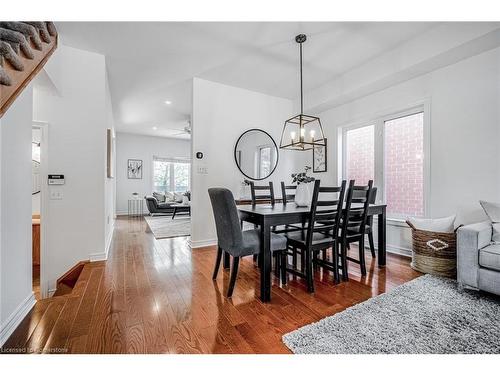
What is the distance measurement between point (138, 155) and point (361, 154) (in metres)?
6.91

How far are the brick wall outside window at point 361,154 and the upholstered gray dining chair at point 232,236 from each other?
7.81 feet

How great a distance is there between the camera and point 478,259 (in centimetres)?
191

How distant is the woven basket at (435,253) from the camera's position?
2338 millimetres

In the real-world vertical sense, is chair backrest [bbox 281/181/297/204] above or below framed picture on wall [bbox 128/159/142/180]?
below

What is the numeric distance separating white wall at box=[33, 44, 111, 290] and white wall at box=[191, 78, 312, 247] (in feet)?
4.10

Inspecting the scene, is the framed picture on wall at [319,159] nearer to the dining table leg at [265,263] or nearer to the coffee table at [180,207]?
the dining table leg at [265,263]

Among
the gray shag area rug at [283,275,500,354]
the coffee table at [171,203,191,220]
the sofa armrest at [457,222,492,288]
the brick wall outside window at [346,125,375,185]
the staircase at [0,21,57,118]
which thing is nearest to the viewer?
the staircase at [0,21,57,118]

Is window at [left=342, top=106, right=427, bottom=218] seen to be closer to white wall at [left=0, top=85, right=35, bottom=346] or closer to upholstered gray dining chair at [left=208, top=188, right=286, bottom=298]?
upholstered gray dining chair at [left=208, top=188, right=286, bottom=298]

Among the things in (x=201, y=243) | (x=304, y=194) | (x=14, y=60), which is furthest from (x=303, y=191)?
(x=14, y=60)

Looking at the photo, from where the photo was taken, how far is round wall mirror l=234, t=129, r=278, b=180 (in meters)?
4.04

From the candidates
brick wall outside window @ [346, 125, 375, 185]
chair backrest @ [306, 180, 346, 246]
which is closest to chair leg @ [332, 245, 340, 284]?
chair backrest @ [306, 180, 346, 246]

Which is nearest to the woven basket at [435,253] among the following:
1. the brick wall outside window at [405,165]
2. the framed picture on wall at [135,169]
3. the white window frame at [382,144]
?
the white window frame at [382,144]

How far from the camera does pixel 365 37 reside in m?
2.63
